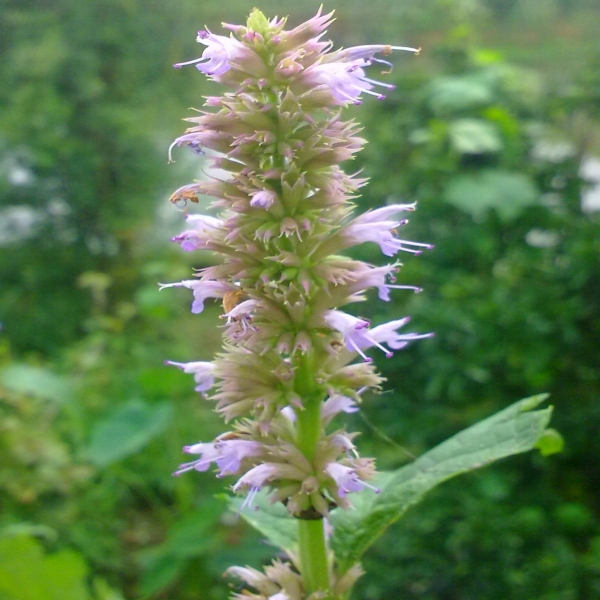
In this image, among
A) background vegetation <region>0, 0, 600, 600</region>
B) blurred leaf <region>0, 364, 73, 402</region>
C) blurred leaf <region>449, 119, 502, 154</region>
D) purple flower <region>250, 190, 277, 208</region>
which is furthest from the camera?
blurred leaf <region>0, 364, 73, 402</region>

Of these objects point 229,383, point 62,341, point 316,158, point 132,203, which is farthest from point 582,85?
point 62,341

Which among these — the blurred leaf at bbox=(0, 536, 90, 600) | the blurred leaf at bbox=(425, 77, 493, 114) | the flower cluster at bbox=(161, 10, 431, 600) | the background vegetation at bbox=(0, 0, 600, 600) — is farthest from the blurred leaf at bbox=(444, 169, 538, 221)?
the blurred leaf at bbox=(0, 536, 90, 600)

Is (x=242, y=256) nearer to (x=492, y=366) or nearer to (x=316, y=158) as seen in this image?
(x=316, y=158)

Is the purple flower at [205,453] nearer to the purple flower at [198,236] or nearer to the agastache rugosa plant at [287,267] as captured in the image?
the agastache rugosa plant at [287,267]

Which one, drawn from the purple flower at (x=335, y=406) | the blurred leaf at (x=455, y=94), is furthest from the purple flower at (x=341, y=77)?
the blurred leaf at (x=455, y=94)

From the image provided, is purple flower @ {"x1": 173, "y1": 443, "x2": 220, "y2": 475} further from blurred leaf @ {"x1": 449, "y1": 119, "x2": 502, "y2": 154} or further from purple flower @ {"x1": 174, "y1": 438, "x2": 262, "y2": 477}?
blurred leaf @ {"x1": 449, "y1": 119, "x2": 502, "y2": 154}

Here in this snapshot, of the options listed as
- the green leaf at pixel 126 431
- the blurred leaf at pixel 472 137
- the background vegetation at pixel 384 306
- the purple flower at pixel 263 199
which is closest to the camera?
the purple flower at pixel 263 199

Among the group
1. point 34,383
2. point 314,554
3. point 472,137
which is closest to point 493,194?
point 472,137

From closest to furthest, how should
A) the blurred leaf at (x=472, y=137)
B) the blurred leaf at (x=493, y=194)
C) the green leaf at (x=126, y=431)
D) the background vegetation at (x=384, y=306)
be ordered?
the background vegetation at (x=384, y=306) < the blurred leaf at (x=493, y=194) < the blurred leaf at (x=472, y=137) < the green leaf at (x=126, y=431)
